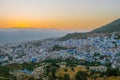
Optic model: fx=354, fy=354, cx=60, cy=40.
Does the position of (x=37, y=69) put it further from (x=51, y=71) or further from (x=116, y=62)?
(x=116, y=62)

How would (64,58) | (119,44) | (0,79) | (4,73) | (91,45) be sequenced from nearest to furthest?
(0,79) → (4,73) → (64,58) → (119,44) → (91,45)

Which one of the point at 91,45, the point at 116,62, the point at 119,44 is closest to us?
the point at 116,62

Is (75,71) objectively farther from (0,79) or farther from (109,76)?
(0,79)

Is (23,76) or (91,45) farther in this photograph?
(91,45)

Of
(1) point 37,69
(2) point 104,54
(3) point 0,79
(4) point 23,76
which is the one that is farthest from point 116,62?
(3) point 0,79

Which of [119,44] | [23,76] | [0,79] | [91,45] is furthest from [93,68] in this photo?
[91,45]

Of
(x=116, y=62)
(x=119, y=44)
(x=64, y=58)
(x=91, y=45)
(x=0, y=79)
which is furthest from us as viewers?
(x=91, y=45)

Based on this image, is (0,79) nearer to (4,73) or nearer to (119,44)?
(4,73)

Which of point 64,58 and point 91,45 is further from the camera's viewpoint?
point 91,45

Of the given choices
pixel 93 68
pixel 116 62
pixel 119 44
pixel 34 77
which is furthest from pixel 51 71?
pixel 119 44

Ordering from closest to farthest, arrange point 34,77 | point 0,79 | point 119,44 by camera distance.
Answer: point 0,79 < point 34,77 < point 119,44
